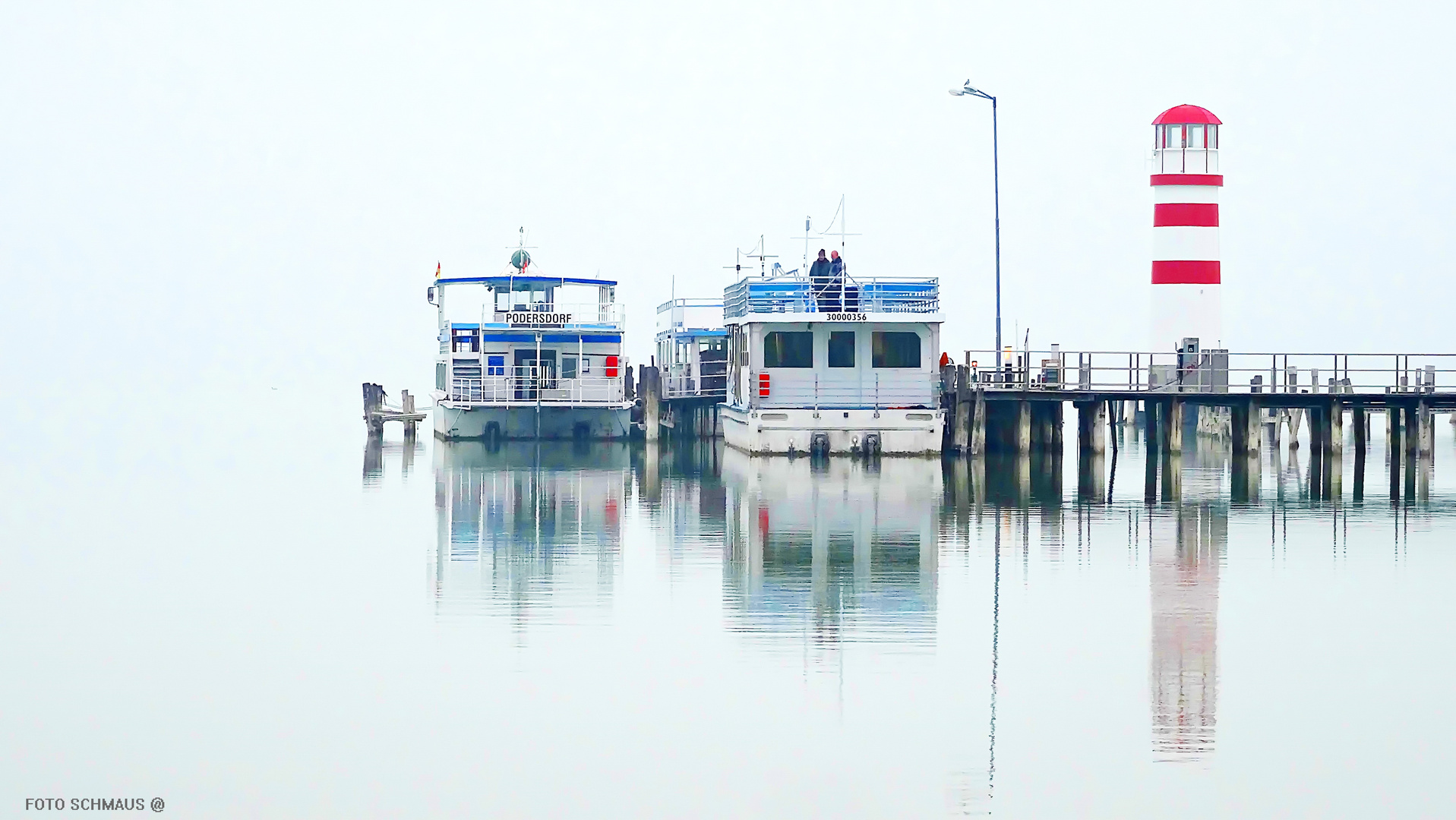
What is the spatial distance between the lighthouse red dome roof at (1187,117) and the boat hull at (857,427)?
10.4 metres

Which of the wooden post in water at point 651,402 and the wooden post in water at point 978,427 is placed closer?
the wooden post in water at point 978,427

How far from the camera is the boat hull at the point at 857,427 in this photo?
4134 centimetres

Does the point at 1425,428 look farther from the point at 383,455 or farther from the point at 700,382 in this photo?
the point at 383,455

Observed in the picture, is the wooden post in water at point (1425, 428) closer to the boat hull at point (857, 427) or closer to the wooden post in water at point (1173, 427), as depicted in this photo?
the wooden post in water at point (1173, 427)

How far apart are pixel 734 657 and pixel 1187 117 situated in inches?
1281

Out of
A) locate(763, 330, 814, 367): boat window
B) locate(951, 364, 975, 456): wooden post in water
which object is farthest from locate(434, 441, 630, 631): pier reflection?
locate(951, 364, 975, 456): wooden post in water

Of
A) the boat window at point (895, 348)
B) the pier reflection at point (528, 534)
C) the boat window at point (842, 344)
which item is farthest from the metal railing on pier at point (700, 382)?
the boat window at point (895, 348)

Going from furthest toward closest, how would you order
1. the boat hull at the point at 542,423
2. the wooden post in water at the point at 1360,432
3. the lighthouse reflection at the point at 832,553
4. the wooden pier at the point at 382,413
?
the wooden pier at the point at 382,413 → the boat hull at the point at 542,423 → the wooden post in water at the point at 1360,432 → the lighthouse reflection at the point at 832,553

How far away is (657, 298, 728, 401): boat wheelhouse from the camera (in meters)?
52.4

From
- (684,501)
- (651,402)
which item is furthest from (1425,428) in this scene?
(684,501)

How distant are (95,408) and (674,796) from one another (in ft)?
214

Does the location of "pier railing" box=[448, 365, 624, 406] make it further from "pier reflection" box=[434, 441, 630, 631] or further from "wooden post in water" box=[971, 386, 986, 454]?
"wooden post in water" box=[971, 386, 986, 454]

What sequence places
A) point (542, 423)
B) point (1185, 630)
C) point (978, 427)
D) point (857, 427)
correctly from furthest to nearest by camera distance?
point (542, 423)
point (978, 427)
point (857, 427)
point (1185, 630)

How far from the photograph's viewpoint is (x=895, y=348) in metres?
41.5
